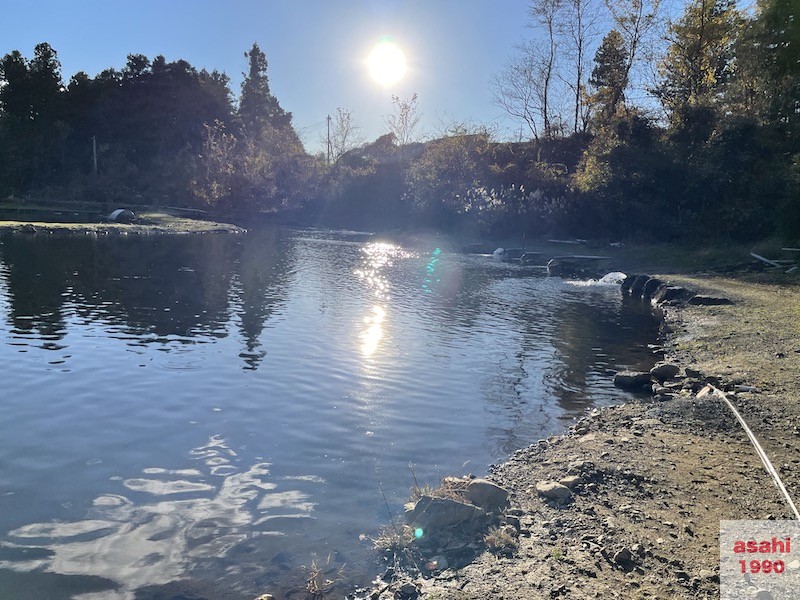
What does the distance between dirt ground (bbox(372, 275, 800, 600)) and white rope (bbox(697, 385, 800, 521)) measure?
11 centimetres

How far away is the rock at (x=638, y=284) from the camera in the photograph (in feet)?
88.0

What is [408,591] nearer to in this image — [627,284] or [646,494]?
[646,494]

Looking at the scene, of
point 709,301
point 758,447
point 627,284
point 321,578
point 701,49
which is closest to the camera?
point 321,578

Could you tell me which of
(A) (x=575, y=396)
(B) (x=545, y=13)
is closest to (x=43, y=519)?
(A) (x=575, y=396)

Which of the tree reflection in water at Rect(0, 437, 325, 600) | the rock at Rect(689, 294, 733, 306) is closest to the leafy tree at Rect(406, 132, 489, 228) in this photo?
the rock at Rect(689, 294, 733, 306)

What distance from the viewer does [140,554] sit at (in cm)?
591

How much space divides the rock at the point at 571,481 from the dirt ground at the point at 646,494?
0.03 meters

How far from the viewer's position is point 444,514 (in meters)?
6.01

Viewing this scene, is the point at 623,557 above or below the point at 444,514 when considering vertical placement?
above

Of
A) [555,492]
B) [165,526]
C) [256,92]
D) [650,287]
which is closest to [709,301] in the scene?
[650,287]

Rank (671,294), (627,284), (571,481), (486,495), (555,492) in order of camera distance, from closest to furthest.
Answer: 1. (486,495)
2. (555,492)
3. (571,481)
4. (671,294)
5. (627,284)

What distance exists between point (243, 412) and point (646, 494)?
6385 millimetres

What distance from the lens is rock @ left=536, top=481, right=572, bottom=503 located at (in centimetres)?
652

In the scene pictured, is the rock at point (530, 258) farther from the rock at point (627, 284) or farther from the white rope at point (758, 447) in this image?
the white rope at point (758, 447)
